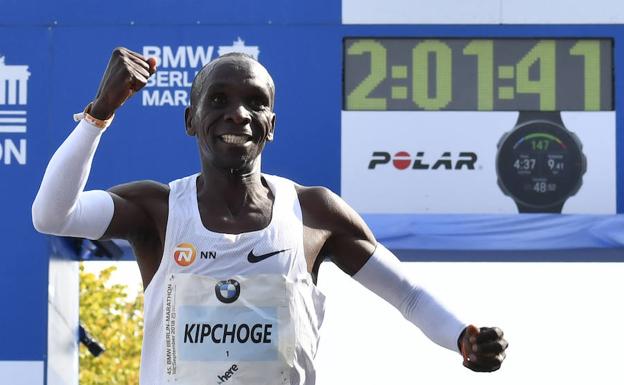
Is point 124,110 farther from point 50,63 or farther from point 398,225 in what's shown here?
point 398,225

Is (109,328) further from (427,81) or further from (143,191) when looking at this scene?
(143,191)

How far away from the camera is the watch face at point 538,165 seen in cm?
841

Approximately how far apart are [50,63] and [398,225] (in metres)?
2.05

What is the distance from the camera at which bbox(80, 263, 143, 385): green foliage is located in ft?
65.8

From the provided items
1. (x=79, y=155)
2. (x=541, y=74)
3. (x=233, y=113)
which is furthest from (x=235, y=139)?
(x=541, y=74)

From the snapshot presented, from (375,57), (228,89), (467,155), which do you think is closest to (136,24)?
(375,57)

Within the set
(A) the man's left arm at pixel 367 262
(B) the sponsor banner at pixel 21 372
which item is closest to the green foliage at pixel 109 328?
(B) the sponsor banner at pixel 21 372

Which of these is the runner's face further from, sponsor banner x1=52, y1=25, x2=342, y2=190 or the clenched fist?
sponsor banner x1=52, y1=25, x2=342, y2=190

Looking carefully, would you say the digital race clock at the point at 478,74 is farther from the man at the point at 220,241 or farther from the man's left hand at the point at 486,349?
the man's left hand at the point at 486,349

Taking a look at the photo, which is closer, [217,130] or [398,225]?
[217,130]

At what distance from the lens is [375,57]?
844cm

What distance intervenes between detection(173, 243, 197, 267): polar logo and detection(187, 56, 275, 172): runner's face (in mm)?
223

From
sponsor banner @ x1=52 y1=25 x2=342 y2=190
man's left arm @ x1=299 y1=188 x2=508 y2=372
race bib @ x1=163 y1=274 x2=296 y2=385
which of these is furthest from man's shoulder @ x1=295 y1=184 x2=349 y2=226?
sponsor banner @ x1=52 y1=25 x2=342 y2=190

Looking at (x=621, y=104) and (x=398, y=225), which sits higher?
(x=621, y=104)
